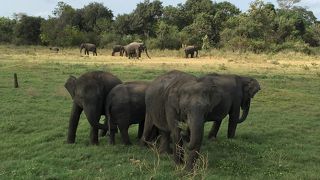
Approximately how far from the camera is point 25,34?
72.8 meters

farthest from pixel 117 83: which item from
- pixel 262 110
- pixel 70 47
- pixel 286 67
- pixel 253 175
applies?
pixel 70 47

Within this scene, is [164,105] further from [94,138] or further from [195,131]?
[94,138]

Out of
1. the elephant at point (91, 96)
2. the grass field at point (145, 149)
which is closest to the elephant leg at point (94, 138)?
the elephant at point (91, 96)

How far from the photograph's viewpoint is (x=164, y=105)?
9.30m

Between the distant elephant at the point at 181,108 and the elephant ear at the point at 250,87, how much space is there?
319cm

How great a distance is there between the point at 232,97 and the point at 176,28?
57525 millimetres

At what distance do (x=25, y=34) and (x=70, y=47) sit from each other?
12.6 metres

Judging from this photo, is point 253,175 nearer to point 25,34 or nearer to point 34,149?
point 34,149

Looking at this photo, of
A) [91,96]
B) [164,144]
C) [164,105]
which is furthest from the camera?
[91,96]

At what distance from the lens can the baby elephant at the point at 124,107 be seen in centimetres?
1064

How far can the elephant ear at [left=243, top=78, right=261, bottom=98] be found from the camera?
40.7ft

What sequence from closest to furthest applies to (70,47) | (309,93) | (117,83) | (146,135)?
(146,135) → (117,83) → (309,93) → (70,47)

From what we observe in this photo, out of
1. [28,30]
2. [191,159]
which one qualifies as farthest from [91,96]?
[28,30]

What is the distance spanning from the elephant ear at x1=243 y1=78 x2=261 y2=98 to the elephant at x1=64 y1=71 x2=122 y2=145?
11.6 ft
